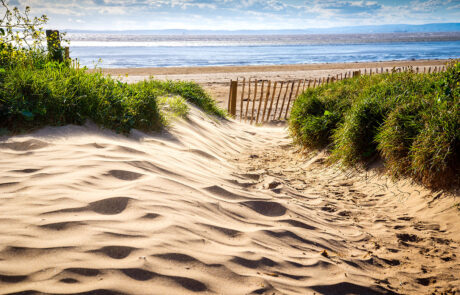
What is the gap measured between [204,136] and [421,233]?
11.5 ft

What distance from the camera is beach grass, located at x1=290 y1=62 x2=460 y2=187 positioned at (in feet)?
10.1

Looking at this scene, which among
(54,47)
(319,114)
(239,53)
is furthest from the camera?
(239,53)

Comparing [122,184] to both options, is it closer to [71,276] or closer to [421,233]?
[71,276]

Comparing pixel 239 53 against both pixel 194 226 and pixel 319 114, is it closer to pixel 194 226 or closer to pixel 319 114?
pixel 319 114

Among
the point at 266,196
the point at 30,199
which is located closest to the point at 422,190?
the point at 266,196

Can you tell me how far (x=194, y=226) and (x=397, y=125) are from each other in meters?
2.77

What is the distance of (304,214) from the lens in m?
2.89

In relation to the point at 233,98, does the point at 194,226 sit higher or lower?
lower

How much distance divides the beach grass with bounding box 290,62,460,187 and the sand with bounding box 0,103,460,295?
0.27 m

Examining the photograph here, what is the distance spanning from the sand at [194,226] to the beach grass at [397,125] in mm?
274

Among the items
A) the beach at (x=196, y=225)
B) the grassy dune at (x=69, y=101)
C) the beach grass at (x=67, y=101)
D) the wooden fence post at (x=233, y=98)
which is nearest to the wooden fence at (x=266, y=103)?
the wooden fence post at (x=233, y=98)

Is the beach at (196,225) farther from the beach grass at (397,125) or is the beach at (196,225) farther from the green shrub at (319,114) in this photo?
the green shrub at (319,114)

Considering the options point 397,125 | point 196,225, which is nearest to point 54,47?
point 196,225

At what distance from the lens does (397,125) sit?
368 cm
